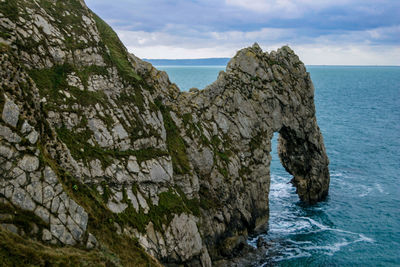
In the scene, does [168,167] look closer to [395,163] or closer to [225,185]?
[225,185]

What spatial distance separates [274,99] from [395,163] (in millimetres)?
39760

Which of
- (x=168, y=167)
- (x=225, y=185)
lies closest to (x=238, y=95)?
(x=225, y=185)

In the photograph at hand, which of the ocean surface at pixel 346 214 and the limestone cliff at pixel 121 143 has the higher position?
the limestone cliff at pixel 121 143

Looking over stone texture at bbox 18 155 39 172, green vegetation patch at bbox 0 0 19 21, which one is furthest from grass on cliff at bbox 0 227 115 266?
green vegetation patch at bbox 0 0 19 21

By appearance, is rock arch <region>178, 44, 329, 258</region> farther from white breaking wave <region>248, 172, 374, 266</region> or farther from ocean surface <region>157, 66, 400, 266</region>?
ocean surface <region>157, 66, 400, 266</region>

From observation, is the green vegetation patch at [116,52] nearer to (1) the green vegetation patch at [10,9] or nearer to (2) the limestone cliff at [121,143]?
(2) the limestone cliff at [121,143]

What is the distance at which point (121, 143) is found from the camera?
30641 millimetres

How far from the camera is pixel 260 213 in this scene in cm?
4753

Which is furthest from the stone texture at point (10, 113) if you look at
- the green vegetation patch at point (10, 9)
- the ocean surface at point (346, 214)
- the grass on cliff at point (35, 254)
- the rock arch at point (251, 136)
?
the ocean surface at point (346, 214)

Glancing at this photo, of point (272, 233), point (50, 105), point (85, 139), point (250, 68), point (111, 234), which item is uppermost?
point (250, 68)

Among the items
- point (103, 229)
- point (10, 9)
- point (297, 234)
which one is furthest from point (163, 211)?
point (297, 234)

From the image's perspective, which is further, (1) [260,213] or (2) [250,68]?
(2) [250,68]

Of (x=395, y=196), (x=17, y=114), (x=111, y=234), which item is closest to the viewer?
(x=17, y=114)

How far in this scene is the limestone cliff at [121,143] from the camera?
16016 mm
